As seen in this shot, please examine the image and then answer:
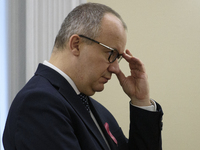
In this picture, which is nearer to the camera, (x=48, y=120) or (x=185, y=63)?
(x=48, y=120)

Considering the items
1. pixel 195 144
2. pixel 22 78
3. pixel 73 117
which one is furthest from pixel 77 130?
pixel 195 144

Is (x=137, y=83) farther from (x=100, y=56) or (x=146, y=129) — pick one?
(x=100, y=56)

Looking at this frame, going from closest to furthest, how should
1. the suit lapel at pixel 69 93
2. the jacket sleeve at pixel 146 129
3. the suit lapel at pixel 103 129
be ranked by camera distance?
the suit lapel at pixel 69 93 → the suit lapel at pixel 103 129 → the jacket sleeve at pixel 146 129

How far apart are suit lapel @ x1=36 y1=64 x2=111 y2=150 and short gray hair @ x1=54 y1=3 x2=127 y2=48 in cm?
15

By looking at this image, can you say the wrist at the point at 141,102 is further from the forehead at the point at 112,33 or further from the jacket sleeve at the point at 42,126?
the jacket sleeve at the point at 42,126

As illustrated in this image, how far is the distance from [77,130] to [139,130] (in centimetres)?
56

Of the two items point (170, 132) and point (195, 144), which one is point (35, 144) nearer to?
point (170, 132)

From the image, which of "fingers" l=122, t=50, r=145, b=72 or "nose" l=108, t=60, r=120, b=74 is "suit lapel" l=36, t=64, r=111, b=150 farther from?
"fingers" l=122, t=50, r=145, b=72

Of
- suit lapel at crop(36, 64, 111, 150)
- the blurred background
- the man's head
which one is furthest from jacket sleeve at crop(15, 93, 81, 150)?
the blurred background

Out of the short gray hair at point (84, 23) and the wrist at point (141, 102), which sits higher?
the short gray hair at point (84, 23)

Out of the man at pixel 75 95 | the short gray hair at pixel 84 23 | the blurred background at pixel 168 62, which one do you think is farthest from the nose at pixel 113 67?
the blurred background at pixel 168 62

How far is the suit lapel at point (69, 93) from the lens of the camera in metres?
1.21

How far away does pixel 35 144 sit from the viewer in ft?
3.20

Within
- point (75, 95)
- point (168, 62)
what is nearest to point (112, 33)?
point (75, 95)
